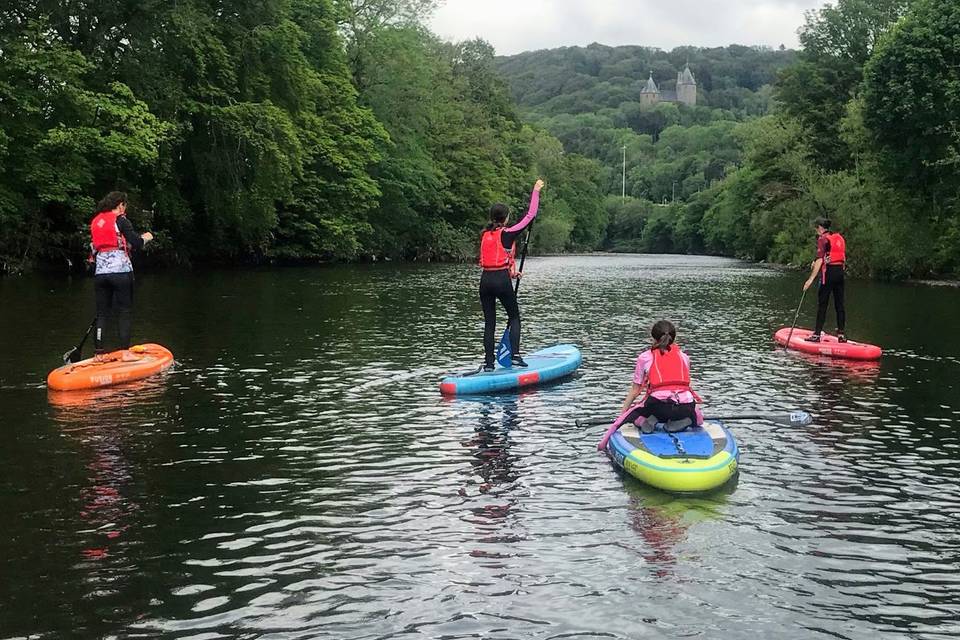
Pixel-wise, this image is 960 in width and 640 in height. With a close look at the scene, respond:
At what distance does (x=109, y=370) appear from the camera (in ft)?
48.5

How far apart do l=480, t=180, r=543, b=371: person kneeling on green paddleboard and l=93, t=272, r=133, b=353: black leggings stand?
5714 mm

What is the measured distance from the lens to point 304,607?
656cm

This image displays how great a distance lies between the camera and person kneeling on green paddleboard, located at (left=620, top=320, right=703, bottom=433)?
1064 centimetres

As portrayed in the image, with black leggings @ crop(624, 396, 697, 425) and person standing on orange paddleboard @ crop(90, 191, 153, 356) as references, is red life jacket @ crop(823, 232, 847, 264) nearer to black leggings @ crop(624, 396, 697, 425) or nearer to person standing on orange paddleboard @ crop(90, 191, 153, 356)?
black leggings @ crop(624, 396, 697, 425)

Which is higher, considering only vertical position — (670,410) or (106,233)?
(106,233)

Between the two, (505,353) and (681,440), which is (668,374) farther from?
(505,353)

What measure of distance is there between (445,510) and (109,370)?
322 inches

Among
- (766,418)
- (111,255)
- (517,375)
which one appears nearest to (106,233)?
(111,255)

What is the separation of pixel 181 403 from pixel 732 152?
618 ft

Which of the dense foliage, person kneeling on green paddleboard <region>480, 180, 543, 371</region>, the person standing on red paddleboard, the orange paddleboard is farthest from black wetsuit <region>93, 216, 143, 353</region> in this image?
the person standing on red paddleboard

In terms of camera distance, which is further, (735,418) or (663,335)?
(735,418)

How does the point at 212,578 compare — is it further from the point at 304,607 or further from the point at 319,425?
the point at 319,425

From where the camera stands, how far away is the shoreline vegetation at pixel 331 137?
38.7 meters

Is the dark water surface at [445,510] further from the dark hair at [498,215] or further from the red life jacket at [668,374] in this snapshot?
the dark hair at [498,215]
